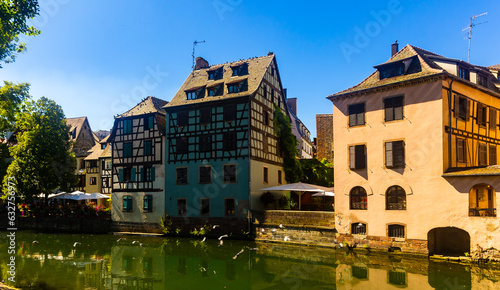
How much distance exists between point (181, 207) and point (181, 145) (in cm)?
467

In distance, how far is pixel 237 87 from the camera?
30.0 m

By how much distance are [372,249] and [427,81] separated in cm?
940

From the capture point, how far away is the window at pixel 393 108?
22022 mm

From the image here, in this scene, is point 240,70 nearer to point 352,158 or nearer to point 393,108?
point 352,158

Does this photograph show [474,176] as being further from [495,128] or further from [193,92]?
[193,92]

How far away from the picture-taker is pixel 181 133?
31.0m

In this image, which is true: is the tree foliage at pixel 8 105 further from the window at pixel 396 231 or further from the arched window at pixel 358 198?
the window at pixel 396 231

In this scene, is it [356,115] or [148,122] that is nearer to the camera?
[356,115]

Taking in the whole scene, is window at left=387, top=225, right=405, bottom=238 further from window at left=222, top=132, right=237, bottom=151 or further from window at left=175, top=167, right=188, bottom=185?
window at left=175, top=167, right=188, bottom=185

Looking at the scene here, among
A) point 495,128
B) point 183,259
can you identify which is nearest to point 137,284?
point 183,259

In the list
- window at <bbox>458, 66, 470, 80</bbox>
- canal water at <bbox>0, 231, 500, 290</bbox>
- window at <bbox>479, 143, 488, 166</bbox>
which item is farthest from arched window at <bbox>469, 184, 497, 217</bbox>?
window at <bbox>458, 66, 470, 80</bbox>

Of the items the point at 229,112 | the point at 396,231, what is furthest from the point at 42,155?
the point at 396,231

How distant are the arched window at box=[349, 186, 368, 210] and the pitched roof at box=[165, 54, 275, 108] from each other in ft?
33.4

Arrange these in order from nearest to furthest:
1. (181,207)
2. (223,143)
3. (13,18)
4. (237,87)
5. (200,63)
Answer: (13,18), (223,143), (237,87), (181,207), (200,63)
